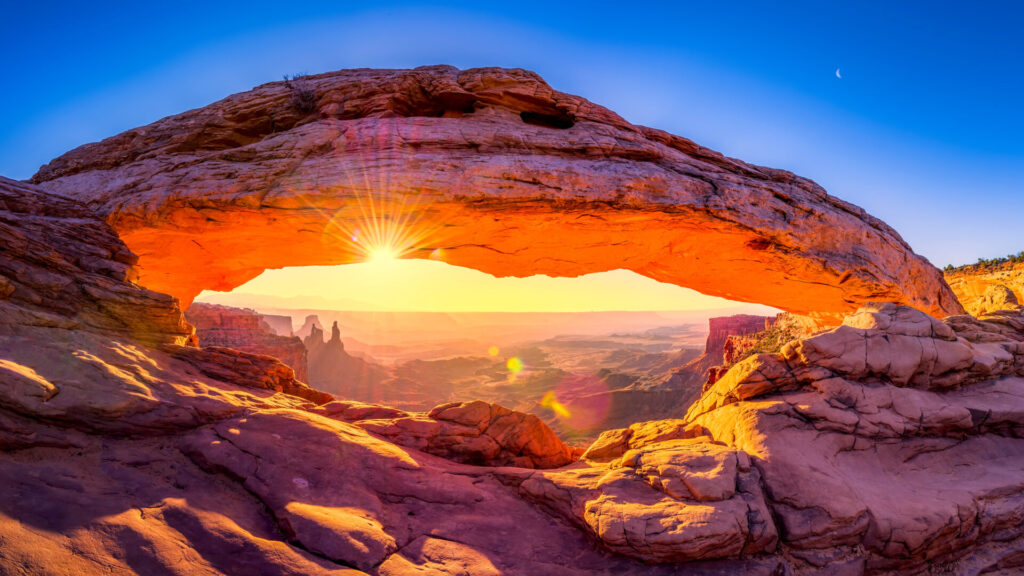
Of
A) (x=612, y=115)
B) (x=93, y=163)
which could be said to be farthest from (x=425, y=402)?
(x=612, y=115)

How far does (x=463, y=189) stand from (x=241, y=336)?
37952mm

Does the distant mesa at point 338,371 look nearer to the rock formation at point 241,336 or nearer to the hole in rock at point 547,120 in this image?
the rock formation at point 241,336

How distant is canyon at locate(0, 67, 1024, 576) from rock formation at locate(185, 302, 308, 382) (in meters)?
25.9

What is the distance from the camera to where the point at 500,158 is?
10617 mm

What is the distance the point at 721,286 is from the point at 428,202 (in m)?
11.8

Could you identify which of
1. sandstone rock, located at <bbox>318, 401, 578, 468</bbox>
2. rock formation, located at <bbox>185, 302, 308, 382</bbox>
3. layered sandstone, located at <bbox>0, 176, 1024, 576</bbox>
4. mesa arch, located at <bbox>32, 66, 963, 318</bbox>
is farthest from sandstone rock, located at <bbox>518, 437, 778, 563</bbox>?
rock formation, located at <bbox>185, 302, 308, 382</bbox>

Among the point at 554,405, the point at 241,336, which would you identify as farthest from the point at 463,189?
the point at 554,405

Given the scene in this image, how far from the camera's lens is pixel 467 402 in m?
10.0

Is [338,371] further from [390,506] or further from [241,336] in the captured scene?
[390,506]

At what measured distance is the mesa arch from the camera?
10484mm

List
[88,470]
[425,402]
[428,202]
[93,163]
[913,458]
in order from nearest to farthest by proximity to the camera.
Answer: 1. [88,470]
2. [913,458]
3. [428,202]
4. [93,163]
5. [425,402]

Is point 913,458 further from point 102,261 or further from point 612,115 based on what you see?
point 102,261

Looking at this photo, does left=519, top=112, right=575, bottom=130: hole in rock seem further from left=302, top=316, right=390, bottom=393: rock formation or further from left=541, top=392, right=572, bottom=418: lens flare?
left=302, top=316, right=390, bottom=393: rock formation

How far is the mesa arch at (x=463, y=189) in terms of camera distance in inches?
413
